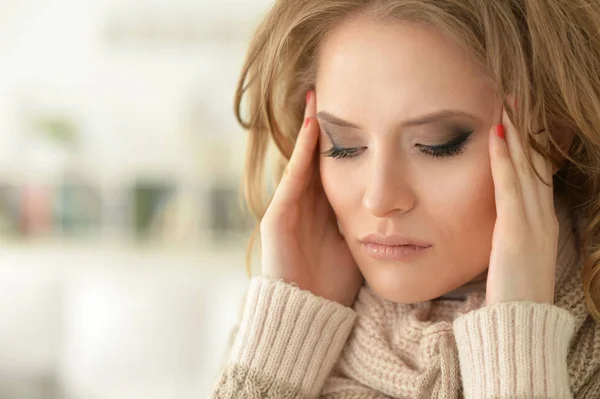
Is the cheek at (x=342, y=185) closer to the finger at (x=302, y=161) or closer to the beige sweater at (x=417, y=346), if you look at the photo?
the finger at (x=302, y=161)

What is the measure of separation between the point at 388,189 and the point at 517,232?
0.17m

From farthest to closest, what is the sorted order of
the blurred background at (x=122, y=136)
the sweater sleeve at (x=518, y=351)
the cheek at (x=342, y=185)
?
the blurred background at (x=122, y=136) → the cheek at (x=342, y=185) → the sweater sleeve at (x=518, y=351)

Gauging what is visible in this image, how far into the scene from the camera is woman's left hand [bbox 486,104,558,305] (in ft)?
2.92

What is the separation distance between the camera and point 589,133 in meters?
0.89

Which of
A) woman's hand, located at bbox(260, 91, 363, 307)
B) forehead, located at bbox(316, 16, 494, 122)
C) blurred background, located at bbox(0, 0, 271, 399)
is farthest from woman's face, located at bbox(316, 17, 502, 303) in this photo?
blurred background, located at bbox(0, 0, 271, 399)

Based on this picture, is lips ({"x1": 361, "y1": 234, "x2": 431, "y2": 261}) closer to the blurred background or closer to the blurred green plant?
the blurred background

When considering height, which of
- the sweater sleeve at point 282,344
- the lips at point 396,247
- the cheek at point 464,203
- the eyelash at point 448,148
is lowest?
the sweater sleeve at point 282,344

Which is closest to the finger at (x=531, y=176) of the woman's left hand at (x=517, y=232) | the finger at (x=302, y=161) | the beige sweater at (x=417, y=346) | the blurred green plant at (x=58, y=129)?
the woman's left hand at (x=517, y=232)

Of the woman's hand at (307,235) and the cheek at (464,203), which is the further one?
the woman's hand at (307,235)

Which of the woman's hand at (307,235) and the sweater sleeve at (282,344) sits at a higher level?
the woman's hand at (307,235)

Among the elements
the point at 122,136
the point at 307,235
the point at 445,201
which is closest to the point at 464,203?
the point at 445,201

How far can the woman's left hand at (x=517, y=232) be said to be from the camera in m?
0.89

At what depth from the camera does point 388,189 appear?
35.2 inches

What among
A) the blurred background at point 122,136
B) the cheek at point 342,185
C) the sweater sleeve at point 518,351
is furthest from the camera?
the blurred background at point 122,136
